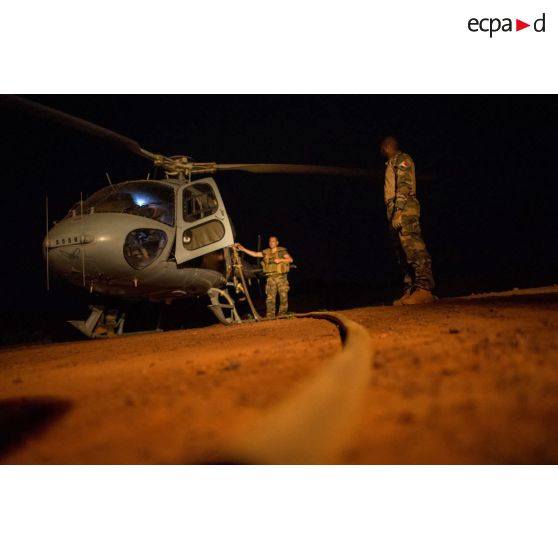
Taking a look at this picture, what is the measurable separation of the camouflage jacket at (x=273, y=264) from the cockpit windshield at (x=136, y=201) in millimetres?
2554

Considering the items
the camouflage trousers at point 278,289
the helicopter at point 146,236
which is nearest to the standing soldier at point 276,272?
the camouflage trousers at point 278,289

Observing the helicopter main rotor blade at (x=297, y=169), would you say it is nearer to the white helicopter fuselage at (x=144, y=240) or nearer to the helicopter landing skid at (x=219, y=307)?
the white helicopter fuselage at (x=144, y=240)

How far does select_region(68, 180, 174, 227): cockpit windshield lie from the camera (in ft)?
18.2

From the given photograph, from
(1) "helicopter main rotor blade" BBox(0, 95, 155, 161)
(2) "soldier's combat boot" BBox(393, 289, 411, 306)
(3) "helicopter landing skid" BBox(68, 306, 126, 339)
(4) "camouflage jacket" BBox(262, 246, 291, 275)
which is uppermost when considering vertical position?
(1) "helicopter main rotor blade" BBox(0, 95, 155, 161)

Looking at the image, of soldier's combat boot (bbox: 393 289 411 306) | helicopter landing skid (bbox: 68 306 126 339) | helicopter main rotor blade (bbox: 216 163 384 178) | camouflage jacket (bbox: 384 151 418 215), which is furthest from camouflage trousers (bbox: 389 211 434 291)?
helicopter landing skid (bbox: 68 306 126 339)

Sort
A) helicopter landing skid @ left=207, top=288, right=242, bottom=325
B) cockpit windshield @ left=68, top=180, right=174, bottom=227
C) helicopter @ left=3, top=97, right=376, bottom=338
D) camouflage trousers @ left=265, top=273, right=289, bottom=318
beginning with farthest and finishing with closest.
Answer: camouflage trousers @ left=265, top=273, right=289, bottom=318 < helicopter landing skid @ left=207, top=288, right=242, bottom=325 < cockpit windshield @ left=68, top=180, right=174, bottom=227 < helicopter @ left=3, top=97, right=376, bottom=338

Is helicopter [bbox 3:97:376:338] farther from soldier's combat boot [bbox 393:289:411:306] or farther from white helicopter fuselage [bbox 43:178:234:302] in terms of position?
soldier's combat boot [bbox 393:289:411:306]

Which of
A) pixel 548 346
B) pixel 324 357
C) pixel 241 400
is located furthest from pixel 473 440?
pixel 548 346

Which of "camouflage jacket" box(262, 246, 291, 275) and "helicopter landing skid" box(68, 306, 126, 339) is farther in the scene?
"camouflage jacket" box(262, 246, 291, 275)

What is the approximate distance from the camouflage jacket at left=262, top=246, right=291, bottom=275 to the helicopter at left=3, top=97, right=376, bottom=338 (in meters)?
1.15

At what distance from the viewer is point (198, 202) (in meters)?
6.52

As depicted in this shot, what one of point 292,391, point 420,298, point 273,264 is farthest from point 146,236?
point 292,391

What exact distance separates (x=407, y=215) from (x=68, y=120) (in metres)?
4.33

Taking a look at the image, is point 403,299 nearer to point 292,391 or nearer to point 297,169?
point 297,169
